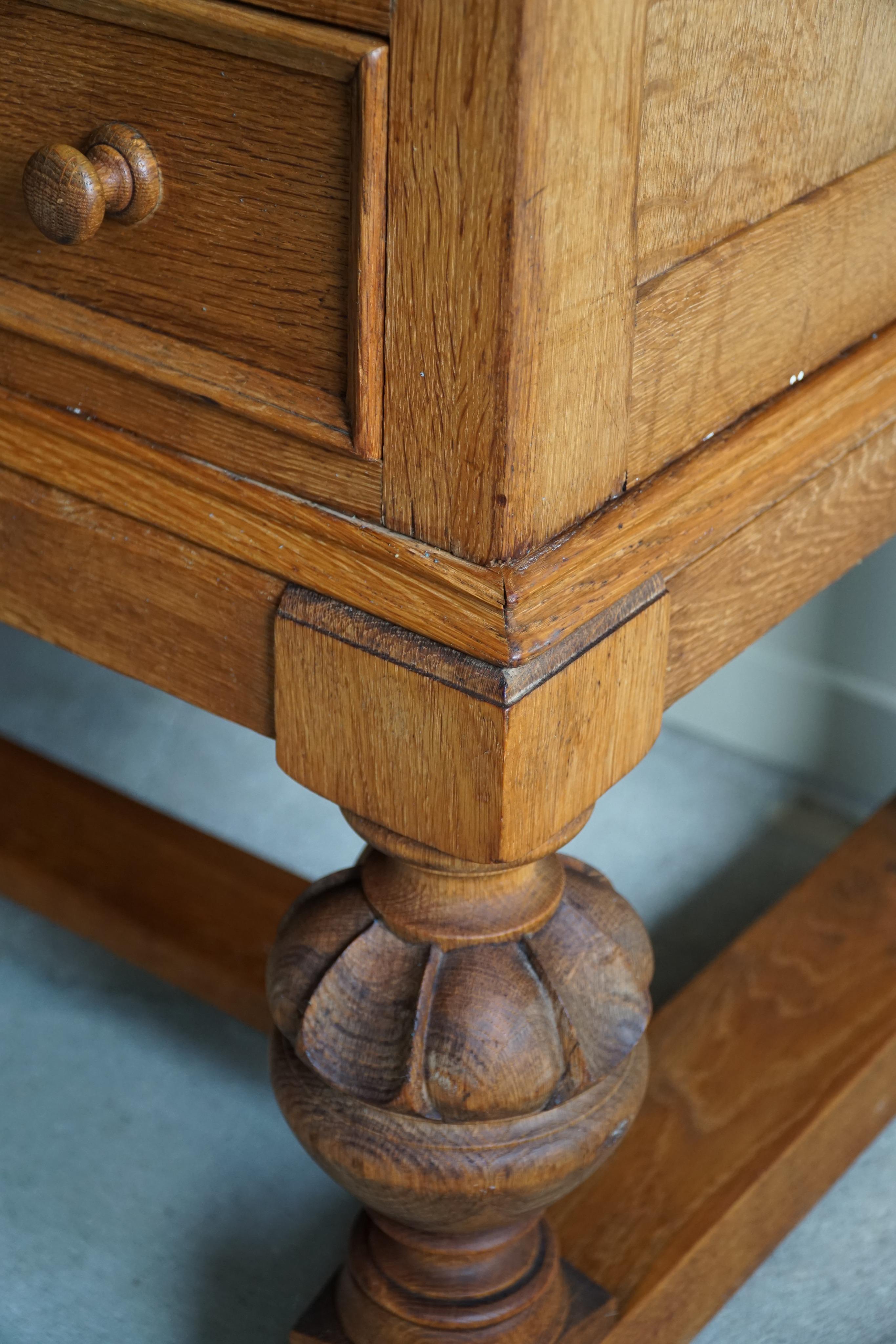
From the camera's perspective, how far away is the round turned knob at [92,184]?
1.42 feet

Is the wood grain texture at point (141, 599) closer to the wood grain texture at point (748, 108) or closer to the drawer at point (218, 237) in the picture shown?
the drawer at point (218, 237)

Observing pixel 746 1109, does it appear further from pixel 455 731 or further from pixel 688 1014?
pixel 455 731

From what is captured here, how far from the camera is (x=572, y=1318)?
2.29 ft

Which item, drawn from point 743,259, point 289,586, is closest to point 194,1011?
point 289,586

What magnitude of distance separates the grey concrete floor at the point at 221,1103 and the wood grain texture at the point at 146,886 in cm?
6

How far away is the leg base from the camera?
69cm

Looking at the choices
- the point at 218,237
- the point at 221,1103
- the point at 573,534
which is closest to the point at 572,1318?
Answer: the point at 221,1103

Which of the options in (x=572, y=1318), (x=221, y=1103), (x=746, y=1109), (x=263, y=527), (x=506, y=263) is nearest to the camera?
(x=506, y=263)

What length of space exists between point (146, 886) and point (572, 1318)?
1.43ft

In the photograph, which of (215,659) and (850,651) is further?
(850,651)

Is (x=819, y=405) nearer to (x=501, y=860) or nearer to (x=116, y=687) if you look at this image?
(x=501, y=860)

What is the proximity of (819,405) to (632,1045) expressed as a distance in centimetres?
28

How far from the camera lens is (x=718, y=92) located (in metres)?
0.45

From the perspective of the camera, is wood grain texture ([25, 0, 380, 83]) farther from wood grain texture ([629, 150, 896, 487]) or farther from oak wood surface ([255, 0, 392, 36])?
wood grain texture ([629, 150, 896, 487])
